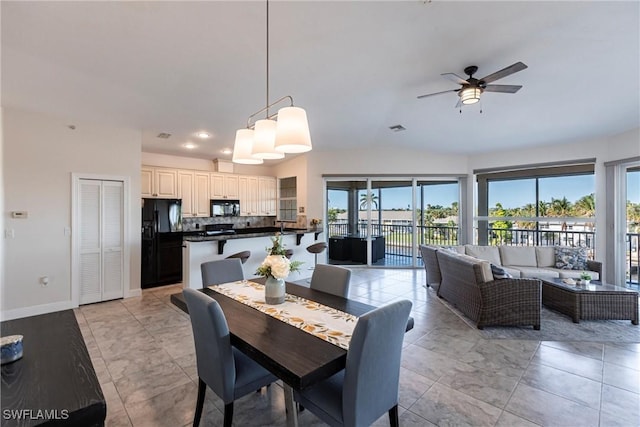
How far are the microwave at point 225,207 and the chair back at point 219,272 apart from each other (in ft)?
12.3

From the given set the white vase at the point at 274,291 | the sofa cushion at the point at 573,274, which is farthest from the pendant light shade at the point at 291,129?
the sofa cushion at the point at 573,274

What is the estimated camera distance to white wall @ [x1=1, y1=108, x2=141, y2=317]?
3674mm

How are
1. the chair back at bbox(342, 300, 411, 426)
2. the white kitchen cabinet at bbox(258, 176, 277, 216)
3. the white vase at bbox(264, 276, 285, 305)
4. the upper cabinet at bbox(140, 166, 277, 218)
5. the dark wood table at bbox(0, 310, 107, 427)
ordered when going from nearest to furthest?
1. the dark wood table at bbox(0, 310, 107, 427)
2. the chair back at bbox(342, 300, 411, 426)
3. the white vase at bbox(264, 276, 285, 305)
4. the upper cabinet at bbox(140, 166, 277, 218)
5. the white kitchen cabinet at bbox(258, 176, 277, 216)

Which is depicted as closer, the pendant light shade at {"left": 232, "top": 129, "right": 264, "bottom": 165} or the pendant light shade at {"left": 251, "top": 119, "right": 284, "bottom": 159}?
the pendant light shade at {"left": 251, "top": 119, "right": 284, "bottom": 159}

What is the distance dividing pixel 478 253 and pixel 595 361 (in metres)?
2.49

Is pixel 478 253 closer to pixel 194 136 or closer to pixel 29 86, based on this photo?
pixel 194 136

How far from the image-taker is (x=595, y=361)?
265cm

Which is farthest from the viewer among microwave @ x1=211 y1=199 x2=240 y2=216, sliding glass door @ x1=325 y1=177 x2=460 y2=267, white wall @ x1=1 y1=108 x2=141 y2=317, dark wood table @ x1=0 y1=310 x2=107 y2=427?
sliding glass door @ x1=325 y1=177 x2=460 y2=267

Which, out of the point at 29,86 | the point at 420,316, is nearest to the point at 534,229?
the point at 420,316

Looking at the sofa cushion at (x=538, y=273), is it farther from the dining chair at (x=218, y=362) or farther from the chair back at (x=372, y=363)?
the dining chair at (x=218, y=362)

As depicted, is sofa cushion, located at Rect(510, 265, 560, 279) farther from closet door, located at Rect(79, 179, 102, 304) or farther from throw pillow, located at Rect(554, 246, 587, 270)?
closet door, located at Rect(79, 179, 102, 304)

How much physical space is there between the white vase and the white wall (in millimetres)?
3696

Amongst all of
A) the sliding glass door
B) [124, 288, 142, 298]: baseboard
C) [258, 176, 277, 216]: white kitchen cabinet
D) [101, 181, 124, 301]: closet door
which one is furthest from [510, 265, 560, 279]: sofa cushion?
[101, 181, 124, 301]: closet door

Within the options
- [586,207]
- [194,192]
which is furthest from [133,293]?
[586,207]
